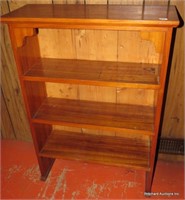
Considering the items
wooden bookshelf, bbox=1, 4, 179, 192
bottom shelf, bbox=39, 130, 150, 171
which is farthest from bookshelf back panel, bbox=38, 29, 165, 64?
bottom shelf, bbox=39, 130, 150, 171

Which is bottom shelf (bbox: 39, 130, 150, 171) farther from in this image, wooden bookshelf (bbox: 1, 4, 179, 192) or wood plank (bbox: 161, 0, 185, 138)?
wood plank (bbox: 161, 0, 185, 138)

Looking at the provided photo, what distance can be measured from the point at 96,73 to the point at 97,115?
1.10ft

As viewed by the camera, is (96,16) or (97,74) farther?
(97,74)

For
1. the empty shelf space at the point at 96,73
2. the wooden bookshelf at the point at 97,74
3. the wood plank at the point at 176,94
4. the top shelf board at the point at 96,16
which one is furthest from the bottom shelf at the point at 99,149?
the top shelf board at the point at 96,16

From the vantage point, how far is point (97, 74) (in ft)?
4.68

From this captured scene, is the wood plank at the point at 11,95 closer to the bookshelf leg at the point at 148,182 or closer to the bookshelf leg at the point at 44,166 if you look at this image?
the bookshelf leg at the point at 44,166

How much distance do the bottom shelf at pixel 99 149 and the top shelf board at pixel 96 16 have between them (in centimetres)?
98

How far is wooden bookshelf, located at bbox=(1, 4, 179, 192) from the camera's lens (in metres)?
1.18

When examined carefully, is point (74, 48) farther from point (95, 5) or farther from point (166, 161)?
point (166, 161)

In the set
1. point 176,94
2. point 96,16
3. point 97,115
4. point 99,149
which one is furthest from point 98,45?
point 99,149

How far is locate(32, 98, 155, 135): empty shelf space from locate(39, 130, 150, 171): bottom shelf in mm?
310

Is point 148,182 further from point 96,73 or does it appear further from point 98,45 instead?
point 98,45

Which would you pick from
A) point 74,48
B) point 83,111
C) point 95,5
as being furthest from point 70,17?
point 83,111

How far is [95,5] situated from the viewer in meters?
1.41
